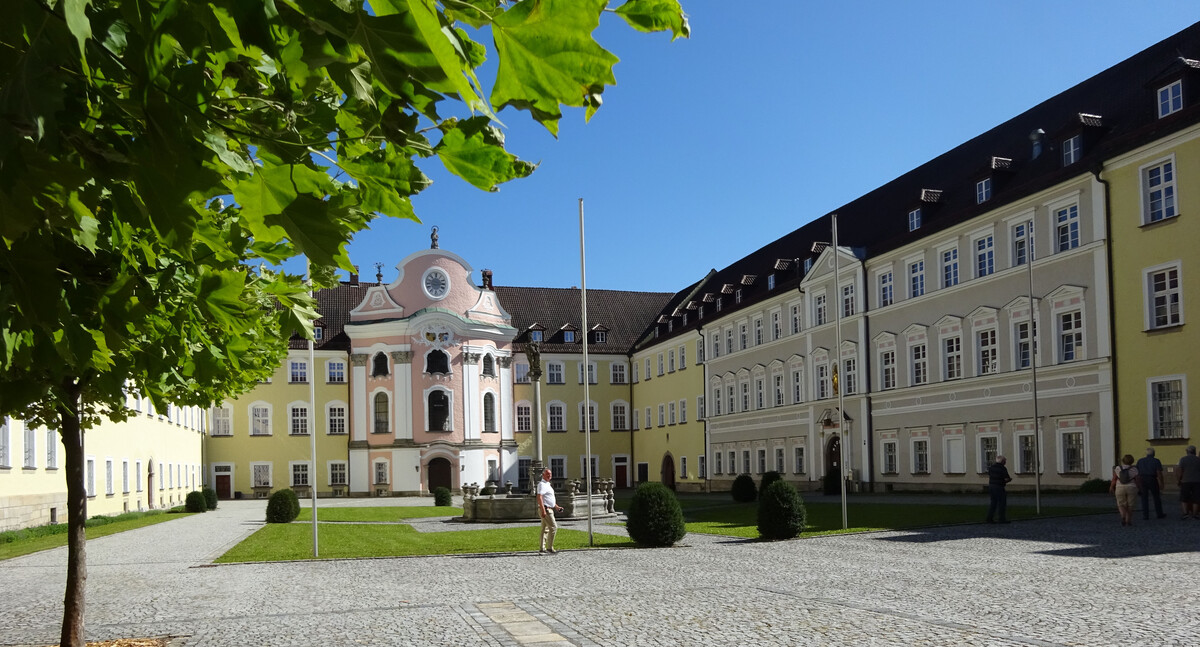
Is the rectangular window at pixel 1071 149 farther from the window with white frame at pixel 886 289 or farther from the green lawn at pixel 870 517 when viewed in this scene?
the green lawn at pixel 870 517

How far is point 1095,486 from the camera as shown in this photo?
3092 centimetres

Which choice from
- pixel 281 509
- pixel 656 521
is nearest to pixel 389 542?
pixel 656 521

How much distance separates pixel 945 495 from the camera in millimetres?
37875

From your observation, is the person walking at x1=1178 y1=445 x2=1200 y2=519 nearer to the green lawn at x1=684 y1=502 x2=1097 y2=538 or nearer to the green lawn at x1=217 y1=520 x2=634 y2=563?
the green lawn at x1=684 y1=502 x2=1097 y2=538

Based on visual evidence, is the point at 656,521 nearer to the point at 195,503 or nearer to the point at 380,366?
the point at 195,503

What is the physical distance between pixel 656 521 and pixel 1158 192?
59.0 ft

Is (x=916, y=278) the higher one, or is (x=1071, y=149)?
(x=1071, y=149)

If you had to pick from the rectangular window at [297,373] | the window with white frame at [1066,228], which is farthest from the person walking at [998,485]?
the rectangular window at [297,373]

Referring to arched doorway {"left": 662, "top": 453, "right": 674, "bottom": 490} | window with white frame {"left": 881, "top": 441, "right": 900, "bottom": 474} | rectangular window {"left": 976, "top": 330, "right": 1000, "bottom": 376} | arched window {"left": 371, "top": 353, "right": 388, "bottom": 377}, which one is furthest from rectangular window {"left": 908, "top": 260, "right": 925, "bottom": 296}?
arched window {"left": 371, "top": 353, "right": 388, "bottom": 377}

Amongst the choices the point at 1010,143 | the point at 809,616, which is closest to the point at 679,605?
the point at 809,616

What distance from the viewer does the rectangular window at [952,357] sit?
38.7m

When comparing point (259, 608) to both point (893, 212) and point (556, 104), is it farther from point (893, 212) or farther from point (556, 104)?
point (893, 212)

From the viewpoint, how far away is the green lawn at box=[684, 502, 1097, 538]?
82.0 feet

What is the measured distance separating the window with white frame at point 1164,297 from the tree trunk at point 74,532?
2719 cm
